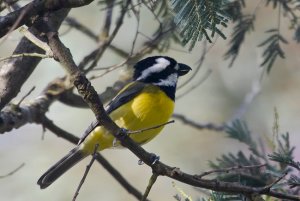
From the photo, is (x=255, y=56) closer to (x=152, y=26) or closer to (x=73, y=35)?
(x=152, y=26)

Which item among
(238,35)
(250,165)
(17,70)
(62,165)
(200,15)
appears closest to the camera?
(200,15)

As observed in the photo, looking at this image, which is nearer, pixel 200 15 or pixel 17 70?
pixel 200 15

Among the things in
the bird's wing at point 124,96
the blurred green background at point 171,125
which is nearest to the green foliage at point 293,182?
the bird's wing at point 124,96

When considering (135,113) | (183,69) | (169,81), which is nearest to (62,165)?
(135,113)

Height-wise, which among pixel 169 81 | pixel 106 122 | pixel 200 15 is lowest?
pixel 106 122

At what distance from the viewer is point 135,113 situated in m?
3.28

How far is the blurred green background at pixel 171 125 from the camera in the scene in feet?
18.8

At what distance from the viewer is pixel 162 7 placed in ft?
9.94

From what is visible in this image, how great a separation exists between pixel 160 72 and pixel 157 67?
3cm

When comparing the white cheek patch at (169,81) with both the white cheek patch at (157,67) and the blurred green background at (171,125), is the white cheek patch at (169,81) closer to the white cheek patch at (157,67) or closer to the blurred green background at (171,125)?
the white cheek patch at (157,67)

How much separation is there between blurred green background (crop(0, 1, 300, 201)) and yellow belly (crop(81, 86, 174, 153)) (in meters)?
2.31

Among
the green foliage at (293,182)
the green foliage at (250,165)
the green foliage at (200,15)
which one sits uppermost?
the green foliage at (250,165)

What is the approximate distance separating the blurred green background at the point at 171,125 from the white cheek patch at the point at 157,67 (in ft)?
6.61

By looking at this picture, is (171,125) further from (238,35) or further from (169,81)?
(238,35)
